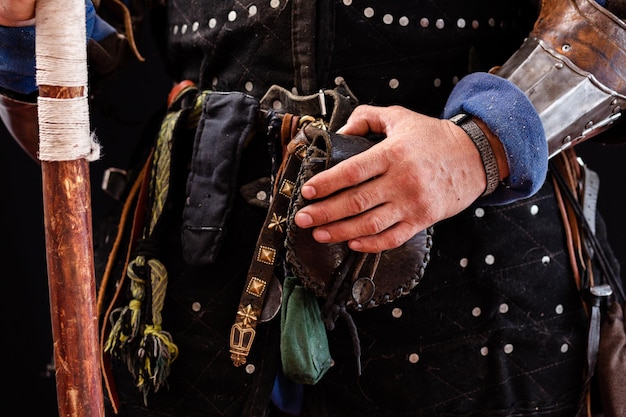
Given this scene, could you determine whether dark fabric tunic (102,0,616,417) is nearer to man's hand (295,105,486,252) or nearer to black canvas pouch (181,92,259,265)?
black canvas pouch (181,92,259,265)

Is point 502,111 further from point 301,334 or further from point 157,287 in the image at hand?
point 157,287

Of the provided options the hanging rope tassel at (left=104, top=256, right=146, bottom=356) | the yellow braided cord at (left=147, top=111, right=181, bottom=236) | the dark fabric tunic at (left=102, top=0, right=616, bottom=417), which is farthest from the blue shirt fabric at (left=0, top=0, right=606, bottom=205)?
the hanging rope tassel at (left=104, top=256, right=146, bottom=356)

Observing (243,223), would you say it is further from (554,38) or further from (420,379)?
(554,38)

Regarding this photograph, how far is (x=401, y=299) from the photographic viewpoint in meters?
1.00

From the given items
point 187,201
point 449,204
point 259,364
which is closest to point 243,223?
point 187,201

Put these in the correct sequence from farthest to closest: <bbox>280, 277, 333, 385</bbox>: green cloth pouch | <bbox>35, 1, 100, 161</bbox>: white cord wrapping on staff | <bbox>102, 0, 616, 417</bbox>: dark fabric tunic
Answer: <bbox>102, 0, 616, 417</bbox>: dark fabric tunic < <bbox>280, 277, 333, 385</bbox>: green cloth pouch < <bbox>35, 1, 100, 161</bbox>: white cord wrapping on staff

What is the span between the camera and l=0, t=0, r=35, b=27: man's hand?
794 mm

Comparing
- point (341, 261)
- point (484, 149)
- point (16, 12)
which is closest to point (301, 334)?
point (341, 261)

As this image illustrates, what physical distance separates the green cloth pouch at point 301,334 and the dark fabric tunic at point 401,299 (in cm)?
8

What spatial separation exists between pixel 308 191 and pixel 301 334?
0.21 m

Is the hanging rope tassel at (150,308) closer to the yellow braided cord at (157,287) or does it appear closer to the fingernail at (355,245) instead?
the yellow braided cord at (157,287)

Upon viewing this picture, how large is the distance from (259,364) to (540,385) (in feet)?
1.44

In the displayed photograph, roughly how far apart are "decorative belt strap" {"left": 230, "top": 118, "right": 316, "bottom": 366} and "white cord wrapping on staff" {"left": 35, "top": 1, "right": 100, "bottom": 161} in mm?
261

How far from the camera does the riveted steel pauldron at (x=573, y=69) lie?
2.98ft
